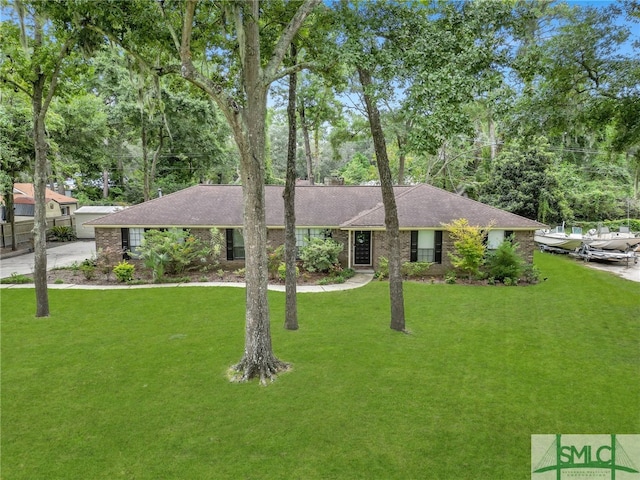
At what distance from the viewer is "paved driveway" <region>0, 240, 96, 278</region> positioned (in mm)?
18406

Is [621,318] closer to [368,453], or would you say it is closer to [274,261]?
[368,453]

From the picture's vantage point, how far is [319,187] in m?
21.7

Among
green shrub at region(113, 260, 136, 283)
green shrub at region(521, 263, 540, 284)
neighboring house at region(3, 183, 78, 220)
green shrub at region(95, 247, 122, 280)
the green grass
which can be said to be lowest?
the green grass

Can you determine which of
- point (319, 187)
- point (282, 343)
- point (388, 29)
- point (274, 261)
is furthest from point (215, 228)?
point (388, 29)

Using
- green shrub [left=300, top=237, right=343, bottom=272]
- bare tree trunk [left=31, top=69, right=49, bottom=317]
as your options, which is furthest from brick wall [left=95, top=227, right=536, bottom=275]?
bare tree trunk [left=31, top=69, right=49, bottom=317]

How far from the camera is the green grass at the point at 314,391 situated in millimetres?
5523

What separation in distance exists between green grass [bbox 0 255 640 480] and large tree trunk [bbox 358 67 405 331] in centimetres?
70

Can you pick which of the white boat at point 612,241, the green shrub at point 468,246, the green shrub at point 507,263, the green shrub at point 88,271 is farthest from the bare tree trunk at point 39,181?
the white boat at point 612,241

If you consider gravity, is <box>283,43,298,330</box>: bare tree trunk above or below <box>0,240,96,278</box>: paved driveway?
above

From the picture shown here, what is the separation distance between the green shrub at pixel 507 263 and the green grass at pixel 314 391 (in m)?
3.41

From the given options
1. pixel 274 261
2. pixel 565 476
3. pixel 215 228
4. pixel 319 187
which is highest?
pixel 319 187

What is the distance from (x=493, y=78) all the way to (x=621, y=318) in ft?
28.4

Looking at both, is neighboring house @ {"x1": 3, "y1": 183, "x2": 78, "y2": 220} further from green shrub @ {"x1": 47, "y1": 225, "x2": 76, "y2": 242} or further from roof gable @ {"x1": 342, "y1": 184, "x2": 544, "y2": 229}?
roof gable @ {"x1": 342, "y1": 184, "x2": 544, "y2": 229}

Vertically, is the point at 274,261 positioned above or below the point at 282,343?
above
